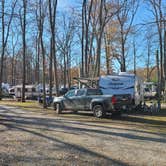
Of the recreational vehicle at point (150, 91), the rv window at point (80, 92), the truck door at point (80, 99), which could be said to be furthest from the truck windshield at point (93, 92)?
the recreational vehicle at point (150, 91)

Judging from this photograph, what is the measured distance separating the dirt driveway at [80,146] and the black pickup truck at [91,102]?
5831mm

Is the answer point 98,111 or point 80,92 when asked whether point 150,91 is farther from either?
point 98,111

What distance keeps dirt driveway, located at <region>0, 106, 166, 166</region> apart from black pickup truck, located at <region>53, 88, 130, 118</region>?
19.1ft

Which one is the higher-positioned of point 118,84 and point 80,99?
point 118,84

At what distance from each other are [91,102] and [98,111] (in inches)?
35.4

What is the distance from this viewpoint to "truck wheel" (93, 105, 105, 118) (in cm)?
2223

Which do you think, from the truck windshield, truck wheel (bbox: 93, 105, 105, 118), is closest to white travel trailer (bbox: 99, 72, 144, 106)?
the truck windshield

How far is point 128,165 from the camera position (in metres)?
9.16

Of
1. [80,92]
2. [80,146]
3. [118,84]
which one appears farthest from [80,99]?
[80,146]

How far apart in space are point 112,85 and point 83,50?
1341 cm

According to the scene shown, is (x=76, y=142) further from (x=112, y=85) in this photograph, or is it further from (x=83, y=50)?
(x=83, y=50)

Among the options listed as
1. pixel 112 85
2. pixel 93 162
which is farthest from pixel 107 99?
pixel 93 162

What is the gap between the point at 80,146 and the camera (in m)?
11.7

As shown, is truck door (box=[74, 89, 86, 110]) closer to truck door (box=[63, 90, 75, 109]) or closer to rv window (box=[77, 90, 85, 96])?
rv window (box=[77, 90, 85, 96])
